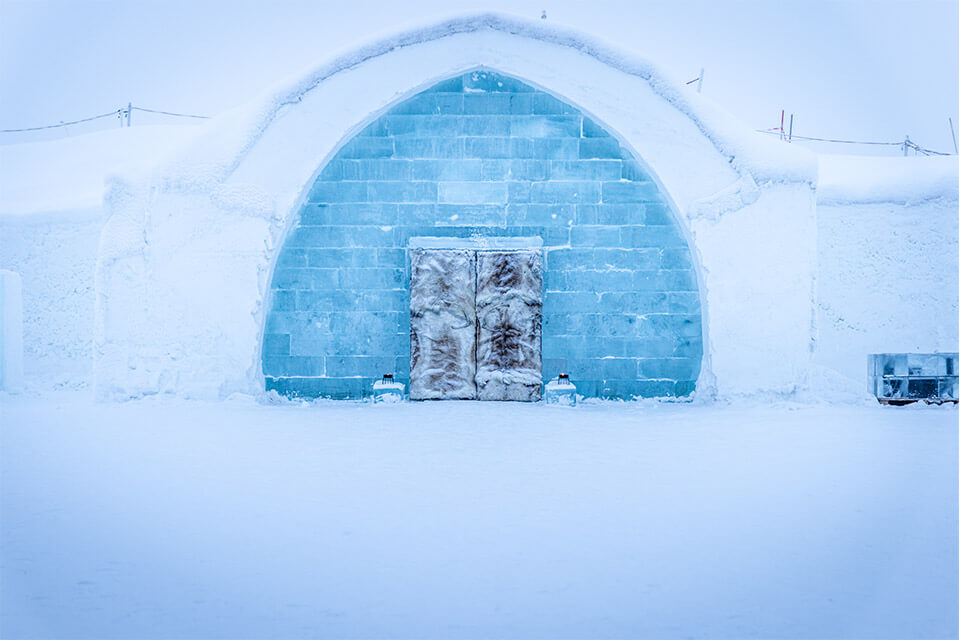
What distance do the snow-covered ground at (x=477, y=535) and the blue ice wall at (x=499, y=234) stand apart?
204cm

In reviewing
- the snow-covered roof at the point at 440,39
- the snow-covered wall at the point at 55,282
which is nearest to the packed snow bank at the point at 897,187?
the snow-covered roof at the point at 440,39

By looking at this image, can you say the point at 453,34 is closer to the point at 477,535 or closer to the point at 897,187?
the point at 477,535

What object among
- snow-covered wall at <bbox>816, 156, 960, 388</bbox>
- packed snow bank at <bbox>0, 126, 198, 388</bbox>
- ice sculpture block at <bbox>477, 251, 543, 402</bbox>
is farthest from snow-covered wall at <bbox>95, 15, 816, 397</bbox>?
packed snow bank at <bbox>0, 126, 198, 388</bbox>

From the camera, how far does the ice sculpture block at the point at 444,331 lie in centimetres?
702

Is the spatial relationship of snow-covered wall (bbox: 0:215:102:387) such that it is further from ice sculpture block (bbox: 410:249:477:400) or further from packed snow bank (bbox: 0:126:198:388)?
ice sculpture block (bbox: 410:249:477:400)

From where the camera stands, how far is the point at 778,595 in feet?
7.11

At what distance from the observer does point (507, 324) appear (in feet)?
Answer: 23.1

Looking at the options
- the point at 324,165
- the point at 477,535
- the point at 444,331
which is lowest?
the point at 477,535

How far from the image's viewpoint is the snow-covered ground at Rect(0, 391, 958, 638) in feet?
6.63

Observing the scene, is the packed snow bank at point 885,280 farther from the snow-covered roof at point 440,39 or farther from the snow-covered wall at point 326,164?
the snow-covered roof at point 440,39

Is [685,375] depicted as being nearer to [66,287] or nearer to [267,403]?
[267,403]

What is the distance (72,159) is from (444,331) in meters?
18.8

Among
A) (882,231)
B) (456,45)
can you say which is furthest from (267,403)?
(882,231)

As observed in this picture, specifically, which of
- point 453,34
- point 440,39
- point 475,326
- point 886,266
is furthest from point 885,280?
point 440,39
